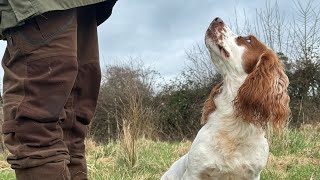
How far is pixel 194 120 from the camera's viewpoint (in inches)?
607

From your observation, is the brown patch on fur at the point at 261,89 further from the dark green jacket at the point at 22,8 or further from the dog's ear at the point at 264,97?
the dark green jacket at the point at 22,8

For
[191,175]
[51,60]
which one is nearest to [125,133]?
[191,175]

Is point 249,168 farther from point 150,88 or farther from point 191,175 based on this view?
point 150,88

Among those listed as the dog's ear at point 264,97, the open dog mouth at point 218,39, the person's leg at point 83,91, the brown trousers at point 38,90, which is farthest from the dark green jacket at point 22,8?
the dog's ear at point 264,97

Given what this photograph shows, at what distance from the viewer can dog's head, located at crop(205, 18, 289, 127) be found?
3.45 metres

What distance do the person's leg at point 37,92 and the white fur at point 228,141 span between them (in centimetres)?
140

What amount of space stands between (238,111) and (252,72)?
0.32 m

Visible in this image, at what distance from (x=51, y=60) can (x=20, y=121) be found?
295 mm

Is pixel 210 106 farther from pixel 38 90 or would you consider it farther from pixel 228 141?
pixel 38 90

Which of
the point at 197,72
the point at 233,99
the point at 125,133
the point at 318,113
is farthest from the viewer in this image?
the point at 197,72

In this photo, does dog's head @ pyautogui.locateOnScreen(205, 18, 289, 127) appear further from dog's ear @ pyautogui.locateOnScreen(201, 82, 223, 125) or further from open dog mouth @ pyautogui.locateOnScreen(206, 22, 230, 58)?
dog's ear @ pyautogui.locateOnScreen(201, 82, 223, 125)

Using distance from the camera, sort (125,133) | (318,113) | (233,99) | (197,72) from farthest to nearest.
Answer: (197,72), (318,113), (125,133), (233,99)

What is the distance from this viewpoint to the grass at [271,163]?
4.62 meters

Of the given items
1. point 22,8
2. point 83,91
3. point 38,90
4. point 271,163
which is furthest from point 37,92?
point 271,163
